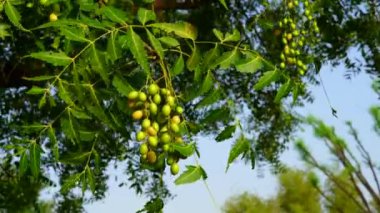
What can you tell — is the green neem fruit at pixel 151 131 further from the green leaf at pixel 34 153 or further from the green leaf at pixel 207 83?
the green leaf at pixel 34 153

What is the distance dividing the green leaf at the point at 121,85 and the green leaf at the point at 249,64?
324 millimetres

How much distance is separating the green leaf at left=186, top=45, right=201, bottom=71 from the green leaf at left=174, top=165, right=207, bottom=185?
29 centimetres

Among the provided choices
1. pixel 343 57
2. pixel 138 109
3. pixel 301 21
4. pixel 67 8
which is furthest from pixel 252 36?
pixel 138 109

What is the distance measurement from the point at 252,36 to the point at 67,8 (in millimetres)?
4035

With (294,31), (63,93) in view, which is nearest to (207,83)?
(63,93)

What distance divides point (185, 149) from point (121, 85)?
0.30 metres

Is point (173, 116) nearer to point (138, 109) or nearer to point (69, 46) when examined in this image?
point (138, 109)

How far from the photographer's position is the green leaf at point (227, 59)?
177cm

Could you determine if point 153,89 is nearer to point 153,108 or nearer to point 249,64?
point 153,108

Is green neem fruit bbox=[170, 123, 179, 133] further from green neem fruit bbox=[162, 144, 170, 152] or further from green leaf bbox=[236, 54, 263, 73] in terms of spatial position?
green leaf bbox=[236, 54, 263, 73]

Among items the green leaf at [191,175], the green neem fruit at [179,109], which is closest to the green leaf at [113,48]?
the green neem fruit at [179,109]

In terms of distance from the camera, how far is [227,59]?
5.85ft

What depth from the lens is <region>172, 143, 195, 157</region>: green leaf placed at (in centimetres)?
169

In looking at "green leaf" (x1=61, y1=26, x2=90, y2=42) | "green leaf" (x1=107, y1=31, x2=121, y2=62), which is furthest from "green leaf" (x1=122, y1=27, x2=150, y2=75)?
"green leaf" (x1=61, y1=26, x2=90, y2=42)
